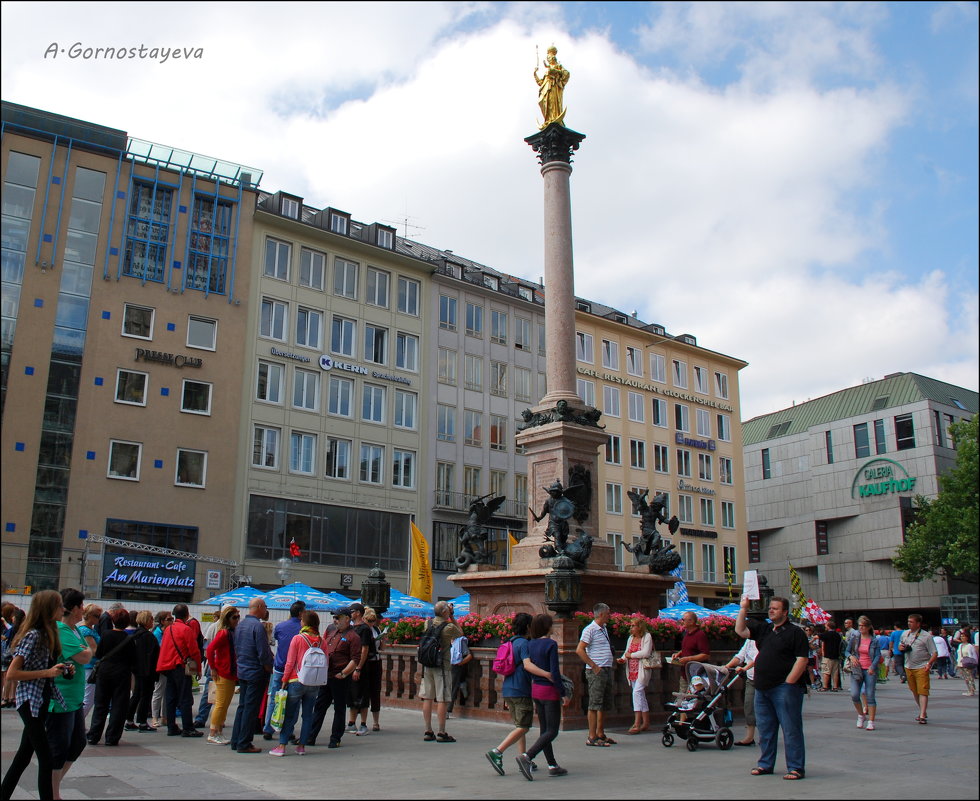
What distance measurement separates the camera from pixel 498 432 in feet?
166

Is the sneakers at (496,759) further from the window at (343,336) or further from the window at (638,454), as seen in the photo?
the window at (638,454)

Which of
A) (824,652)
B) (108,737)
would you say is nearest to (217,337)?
(824,652)

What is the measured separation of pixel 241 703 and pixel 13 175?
33.4 metres

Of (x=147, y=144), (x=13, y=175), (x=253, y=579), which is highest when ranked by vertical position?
(x=147, y=144)

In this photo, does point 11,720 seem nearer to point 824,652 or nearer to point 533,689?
point 533,689

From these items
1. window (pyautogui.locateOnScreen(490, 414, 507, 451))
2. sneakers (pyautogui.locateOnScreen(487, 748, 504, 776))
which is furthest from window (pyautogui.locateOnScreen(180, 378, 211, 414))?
sneakers (pyautogui.locateOnScreen(487, 748, 504, 776))

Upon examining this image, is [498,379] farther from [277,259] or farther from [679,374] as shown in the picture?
[679,374]

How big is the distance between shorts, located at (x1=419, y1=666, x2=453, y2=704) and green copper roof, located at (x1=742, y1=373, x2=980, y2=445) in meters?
60.5

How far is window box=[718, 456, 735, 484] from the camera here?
63.5 meters

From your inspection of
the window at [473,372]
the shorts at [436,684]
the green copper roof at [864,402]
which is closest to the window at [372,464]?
the window at [473,372]

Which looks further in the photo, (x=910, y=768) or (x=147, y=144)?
(x=147, y=144)

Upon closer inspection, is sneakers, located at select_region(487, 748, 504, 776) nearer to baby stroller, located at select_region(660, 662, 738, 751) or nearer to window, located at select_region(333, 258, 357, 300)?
baby stroller, located at select_region(660, 662, 738, 751)

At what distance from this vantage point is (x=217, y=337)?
136 ft

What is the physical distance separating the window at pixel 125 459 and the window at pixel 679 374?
1401 inches
